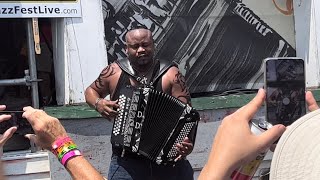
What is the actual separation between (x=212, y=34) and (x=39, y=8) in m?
1.85

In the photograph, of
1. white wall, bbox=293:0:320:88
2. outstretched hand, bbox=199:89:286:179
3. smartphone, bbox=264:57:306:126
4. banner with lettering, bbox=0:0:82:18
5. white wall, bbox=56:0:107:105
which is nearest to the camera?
outstretched hand, bbox=199:89:286:179

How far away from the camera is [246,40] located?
18.9 ft

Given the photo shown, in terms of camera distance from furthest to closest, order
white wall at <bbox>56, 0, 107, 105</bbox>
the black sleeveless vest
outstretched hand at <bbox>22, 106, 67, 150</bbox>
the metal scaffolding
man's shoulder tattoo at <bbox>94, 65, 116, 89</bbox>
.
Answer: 1. white wall at <bbox>56, 0, 107, 105</bbox>
2. the metal scaffolding
3. man's shoulder tattoo at <bbox>94, 65, 116, 89</bbox>
4. the black sleeveless vest
5. outstretched hand at <bbox>22, 106, 67, 150</bbox>

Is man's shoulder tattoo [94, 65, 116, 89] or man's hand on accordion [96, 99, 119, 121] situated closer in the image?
man's hand on accordion [96, 99, 119, 121]

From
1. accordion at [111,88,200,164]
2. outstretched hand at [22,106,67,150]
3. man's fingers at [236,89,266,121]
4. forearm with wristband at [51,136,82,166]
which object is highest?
man's fingers at [236,89,266,121]

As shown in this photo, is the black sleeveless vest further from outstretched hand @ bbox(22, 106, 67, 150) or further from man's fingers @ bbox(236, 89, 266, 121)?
man's fingers @ bbox(236, 89, 266, 121)

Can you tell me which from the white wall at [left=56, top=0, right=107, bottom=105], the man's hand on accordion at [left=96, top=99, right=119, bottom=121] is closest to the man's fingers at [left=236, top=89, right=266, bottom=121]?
the man's hand on accordion at [left=96, top=99, right=119, bottom=121]

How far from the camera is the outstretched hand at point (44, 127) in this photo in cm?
174

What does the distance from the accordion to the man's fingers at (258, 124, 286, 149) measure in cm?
198

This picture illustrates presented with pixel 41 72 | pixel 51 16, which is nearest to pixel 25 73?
pixel 41 72

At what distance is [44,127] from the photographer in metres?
1.74

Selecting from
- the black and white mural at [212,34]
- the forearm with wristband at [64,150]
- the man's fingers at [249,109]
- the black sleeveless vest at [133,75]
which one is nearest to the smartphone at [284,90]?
the man's fingers at [249,109]

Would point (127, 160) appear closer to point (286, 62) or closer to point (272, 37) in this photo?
point (286, 62)

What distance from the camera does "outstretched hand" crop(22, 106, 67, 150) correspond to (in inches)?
68.6
